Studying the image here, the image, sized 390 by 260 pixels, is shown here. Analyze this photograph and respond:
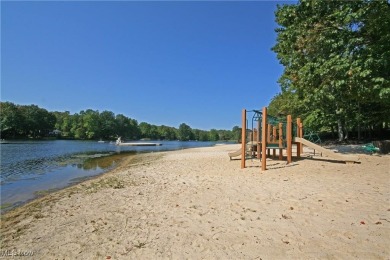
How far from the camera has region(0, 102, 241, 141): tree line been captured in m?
82.4

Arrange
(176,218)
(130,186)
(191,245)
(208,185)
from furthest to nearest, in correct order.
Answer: (130,186) → (208,185) → (176,218) → (191,245)

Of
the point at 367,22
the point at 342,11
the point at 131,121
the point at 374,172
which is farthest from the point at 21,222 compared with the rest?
the point at 131,121

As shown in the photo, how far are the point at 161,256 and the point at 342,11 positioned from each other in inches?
545

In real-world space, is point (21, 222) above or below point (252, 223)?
below

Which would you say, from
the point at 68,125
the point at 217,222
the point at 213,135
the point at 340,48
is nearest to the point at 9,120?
the point at 68,125

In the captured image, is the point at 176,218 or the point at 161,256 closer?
the point at 161,256

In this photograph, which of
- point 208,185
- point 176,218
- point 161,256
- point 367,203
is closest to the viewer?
point 161,256

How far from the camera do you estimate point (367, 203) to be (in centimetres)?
552

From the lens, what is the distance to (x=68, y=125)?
108312mm

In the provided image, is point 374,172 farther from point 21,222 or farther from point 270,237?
point 21,222

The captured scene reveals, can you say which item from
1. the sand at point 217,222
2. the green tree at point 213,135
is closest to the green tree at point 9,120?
the sand at point 217,222

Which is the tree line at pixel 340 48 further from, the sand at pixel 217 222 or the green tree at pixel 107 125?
the green tree at pixel 107 125

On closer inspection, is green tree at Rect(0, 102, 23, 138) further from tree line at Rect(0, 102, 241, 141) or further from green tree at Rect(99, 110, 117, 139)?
green tree at Rect(99, 110, 117, 139)

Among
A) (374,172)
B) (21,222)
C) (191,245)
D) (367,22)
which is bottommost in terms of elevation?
(21,222)
